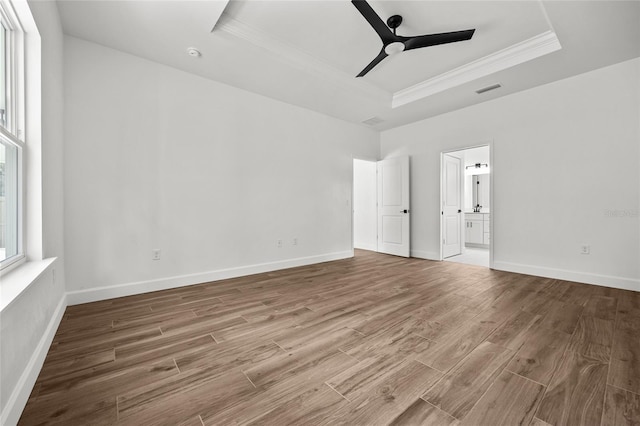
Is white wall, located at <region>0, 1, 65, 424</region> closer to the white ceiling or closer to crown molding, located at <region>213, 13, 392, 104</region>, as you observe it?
the white ceiling

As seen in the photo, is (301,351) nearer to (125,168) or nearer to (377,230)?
(125,168)

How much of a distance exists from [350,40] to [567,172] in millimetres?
3563

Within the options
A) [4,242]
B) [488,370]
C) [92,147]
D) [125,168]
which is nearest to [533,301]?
[488,370]

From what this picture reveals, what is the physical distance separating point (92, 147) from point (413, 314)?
389 centimetres

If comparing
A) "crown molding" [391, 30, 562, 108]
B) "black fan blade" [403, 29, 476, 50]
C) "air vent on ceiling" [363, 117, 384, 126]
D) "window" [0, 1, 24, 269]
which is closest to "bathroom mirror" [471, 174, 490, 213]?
"air vent on ceiling" [363, 117, 384, 126]

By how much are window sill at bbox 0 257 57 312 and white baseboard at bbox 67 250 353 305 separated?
3.82 ft

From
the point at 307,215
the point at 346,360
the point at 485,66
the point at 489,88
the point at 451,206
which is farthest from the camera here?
the point at 451,206

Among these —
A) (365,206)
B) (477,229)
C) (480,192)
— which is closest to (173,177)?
(365,206)

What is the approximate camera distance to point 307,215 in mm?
4992

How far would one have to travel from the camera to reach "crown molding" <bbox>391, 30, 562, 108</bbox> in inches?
124

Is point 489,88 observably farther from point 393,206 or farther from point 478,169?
point 478,169

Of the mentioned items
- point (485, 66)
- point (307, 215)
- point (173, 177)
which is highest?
point (485, 66)

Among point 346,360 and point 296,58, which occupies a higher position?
point 296,58

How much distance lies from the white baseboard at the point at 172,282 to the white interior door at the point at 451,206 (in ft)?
9.04
